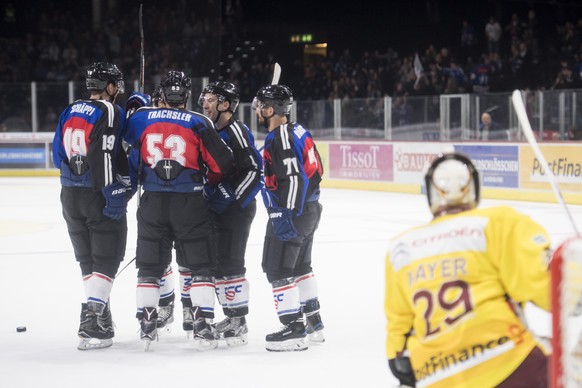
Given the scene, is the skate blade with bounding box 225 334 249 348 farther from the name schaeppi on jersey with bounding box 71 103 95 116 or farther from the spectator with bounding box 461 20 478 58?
the spectator with bounding box 461 20 478 58

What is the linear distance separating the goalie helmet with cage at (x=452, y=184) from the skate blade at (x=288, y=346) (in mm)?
2761

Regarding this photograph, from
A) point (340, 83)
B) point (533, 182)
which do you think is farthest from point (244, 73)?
point (533, 182)

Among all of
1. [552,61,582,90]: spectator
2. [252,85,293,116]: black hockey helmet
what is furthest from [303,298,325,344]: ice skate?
[552,61,582,90]: spectator

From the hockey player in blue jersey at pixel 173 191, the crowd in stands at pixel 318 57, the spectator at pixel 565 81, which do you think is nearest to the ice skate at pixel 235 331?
the hockey player in blue jersey at pixel 173 191

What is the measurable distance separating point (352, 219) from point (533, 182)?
329 cm

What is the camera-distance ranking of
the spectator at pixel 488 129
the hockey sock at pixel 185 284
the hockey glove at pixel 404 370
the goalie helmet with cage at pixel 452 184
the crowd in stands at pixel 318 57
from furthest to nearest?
the crowd in stands at pixel 318 57, the spectator at pixel 488 129, the hockey sock at pixel 185 284, the hockey glove at pixel 404 370, the goalie helmet with cage at pixel 452 184

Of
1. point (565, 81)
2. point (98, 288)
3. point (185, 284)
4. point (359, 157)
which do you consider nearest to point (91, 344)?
point (98, 288)

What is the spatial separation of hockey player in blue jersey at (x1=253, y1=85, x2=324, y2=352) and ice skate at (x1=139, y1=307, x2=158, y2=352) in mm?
612

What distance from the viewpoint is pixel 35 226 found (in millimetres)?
11625

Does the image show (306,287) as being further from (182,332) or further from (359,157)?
(359,157)

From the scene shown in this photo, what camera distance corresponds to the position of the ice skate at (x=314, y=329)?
17.7 feet

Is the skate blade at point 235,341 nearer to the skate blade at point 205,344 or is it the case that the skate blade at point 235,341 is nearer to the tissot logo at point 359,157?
the skate blade at point 205,344

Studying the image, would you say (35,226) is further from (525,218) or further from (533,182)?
(525,218)

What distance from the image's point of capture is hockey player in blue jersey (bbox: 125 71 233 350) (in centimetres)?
511
